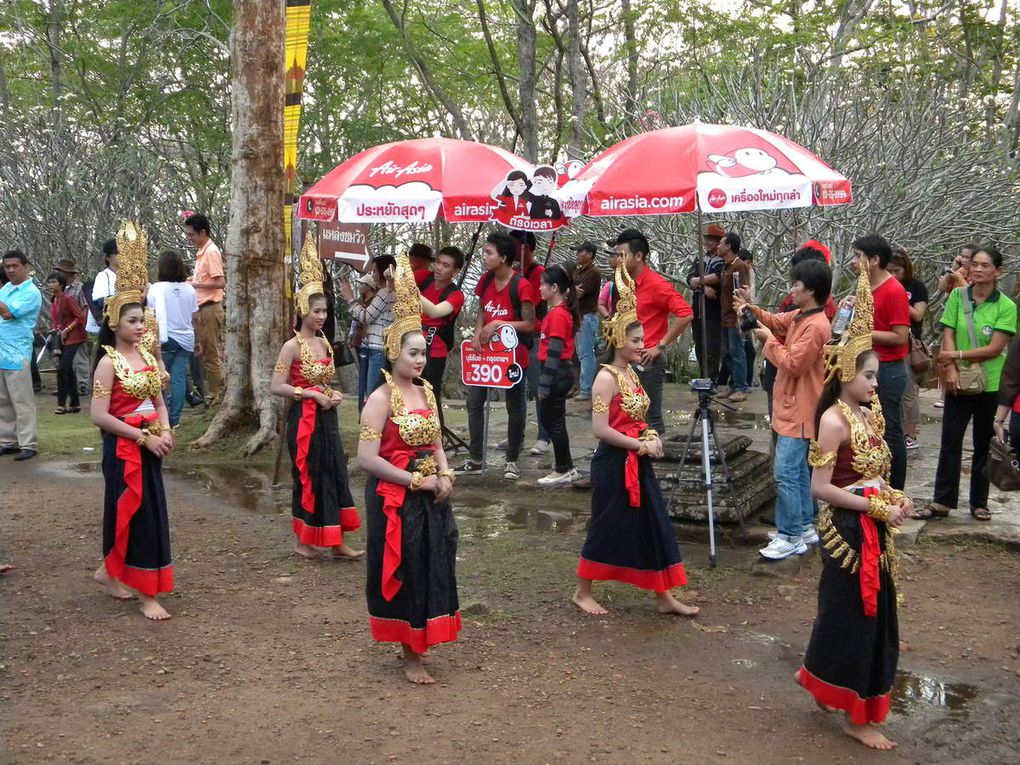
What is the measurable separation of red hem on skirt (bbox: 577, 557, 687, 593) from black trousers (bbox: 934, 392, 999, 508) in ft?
8.81

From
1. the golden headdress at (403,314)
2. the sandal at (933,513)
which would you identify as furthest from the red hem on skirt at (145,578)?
the sandal at (933,513)

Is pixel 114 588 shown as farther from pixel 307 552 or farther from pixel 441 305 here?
pixel 441 305

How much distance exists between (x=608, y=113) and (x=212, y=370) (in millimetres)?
10710

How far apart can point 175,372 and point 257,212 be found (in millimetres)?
2062

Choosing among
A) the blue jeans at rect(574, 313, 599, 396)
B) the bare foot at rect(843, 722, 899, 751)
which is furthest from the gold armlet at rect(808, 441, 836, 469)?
the blue jeans at rect(574, 313, 599, 396)

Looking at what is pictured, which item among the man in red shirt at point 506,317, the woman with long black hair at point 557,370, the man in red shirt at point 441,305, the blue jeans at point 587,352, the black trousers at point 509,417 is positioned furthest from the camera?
the blue jeans at point 587,352

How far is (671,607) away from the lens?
5605mm

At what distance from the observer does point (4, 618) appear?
559 centimetres

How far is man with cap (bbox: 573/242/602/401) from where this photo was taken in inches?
434

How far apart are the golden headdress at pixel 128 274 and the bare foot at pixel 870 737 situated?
4.26 metres

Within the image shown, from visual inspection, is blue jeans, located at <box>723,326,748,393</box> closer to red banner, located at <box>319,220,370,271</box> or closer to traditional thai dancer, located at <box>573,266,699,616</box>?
red banner, located at <box>319,220,370,271</box>

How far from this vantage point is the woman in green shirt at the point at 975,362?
6.83m

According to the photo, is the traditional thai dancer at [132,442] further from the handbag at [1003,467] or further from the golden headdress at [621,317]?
the handbag at [1003,467]

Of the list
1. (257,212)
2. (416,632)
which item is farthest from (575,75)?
(416,632)
